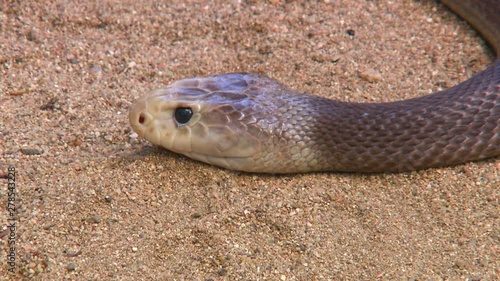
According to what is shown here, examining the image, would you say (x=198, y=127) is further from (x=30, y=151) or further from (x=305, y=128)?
(x=30, y=151)

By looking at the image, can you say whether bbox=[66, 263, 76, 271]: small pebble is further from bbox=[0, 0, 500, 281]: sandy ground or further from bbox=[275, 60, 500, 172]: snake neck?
bbox=[275, 60, 500, 172]: snake neck

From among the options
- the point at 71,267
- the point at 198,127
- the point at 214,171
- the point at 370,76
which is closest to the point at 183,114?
the point at 198,127

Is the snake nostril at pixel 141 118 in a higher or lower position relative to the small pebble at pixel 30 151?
higher

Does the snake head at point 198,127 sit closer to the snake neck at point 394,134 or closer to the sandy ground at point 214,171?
the sandy ground at point 214,171

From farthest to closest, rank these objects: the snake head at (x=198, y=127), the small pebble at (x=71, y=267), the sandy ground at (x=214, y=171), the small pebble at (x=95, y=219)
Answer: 1. the snake head at (x=198, y=127)
2. the small pebble at (x=95, y=219)
3. the sandy ground at (x=214, y=171)
4. the small pebble at (x=71, y=267)

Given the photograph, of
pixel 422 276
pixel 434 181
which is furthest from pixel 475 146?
pixel 422 276

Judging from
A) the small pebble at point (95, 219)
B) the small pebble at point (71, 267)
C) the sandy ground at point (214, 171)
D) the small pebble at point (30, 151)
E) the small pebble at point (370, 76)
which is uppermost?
the small pebble at point (370, 76)

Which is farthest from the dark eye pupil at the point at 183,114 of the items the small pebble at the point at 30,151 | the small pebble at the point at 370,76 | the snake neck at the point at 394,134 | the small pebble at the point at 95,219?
the small pebble at the point at 370,76
